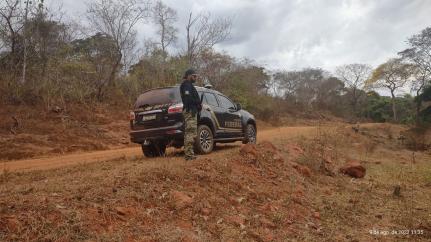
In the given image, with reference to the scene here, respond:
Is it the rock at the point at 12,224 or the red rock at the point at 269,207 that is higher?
the rock at the point at 12,224

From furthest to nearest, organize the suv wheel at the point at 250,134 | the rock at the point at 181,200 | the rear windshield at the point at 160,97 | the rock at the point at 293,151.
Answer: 1. the suv wheel at the point at 250,134
2. the rock at the point at 293,151
3. the rear windshield at the point at 160,97
4. the rock at the point at 181,200

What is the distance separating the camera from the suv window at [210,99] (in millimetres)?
10587

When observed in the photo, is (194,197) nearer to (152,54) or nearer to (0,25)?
(0,25)

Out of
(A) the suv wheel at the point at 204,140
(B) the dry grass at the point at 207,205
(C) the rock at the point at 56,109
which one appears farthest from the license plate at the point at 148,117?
(C) the rock at the point at 56,109

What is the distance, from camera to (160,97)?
9555 millimetres

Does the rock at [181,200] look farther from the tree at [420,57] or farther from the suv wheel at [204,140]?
the tree at [420,57]

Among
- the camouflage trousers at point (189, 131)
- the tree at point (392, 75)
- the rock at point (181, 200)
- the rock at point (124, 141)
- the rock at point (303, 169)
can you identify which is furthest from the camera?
the tree at point (392, 75)

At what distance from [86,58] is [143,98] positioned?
47.4 feet

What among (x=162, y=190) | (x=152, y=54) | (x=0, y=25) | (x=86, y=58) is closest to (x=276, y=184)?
(x=162, y=190)

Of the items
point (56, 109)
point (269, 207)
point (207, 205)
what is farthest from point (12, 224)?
point (56, 109)

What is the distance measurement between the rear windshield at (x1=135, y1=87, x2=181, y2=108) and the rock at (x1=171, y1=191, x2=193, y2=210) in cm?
342

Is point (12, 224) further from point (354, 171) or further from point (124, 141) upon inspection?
point (124, 141)

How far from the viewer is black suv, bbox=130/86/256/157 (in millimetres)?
9352

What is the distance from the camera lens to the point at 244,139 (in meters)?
12.2
